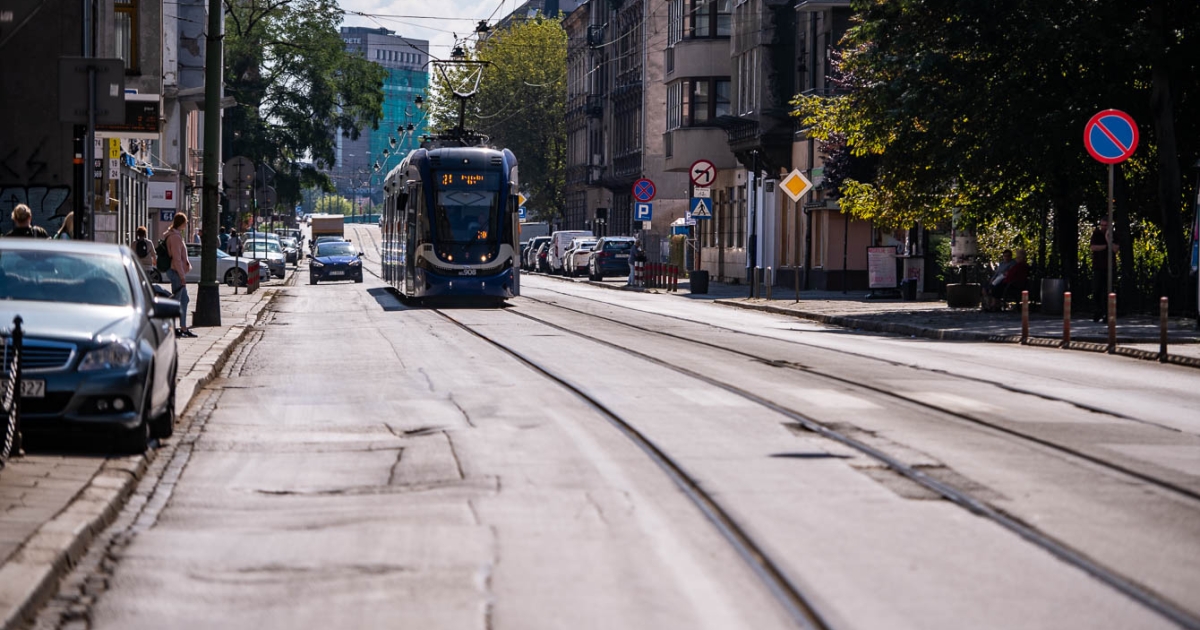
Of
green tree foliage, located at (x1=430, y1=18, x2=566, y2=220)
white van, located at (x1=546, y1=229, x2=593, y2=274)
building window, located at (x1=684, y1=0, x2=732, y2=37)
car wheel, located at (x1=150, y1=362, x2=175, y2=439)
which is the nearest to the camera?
car wheel, located at (x1=150, y1=362, x2=175, y2=439)

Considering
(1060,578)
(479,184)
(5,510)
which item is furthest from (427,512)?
(479,184)

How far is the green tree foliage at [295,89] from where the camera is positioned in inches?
3189

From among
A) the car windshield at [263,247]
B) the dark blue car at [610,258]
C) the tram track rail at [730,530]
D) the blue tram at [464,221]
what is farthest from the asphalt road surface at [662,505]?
the car windshield at [263,247]

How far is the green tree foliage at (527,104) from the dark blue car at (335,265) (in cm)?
4385

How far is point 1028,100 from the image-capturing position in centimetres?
3088

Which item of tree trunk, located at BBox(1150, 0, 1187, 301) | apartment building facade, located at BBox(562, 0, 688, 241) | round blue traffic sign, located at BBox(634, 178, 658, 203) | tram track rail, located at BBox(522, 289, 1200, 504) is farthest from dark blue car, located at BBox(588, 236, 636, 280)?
tram track rail, located at BBox(522, 289, 1200, 504)

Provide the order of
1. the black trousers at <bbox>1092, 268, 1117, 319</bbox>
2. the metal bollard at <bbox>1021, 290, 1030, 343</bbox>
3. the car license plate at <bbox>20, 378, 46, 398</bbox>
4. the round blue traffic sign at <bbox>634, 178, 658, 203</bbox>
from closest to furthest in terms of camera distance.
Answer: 1. the car license plate at <bbox>20, 378, 46, 398</bbox>
2. the metal bollard at <bbox>1021, 290, 1030, 343</bbox>
3. the black trousers at <bbox>1092, 268, 1117, 319</bbox>
4. the round blue traffic sign at <bbox>634, 178, 658, 203</bbox>

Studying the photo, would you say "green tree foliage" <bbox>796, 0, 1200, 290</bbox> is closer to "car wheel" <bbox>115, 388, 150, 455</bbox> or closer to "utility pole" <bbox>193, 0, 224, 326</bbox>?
"utility pole" <bbox>193, 0, 224, 326</bbox>

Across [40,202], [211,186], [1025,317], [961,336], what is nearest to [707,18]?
[961,336]

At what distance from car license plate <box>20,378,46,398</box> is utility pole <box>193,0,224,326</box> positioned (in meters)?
15.9

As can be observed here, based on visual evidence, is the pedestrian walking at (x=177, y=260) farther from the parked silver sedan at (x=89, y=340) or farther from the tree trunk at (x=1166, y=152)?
the tree trunk at (x=1166, y=152)

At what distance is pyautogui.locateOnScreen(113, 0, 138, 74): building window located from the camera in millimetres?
32156

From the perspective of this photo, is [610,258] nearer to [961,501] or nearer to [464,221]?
[464,221]

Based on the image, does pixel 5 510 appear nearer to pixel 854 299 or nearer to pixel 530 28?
pixel 854 299
